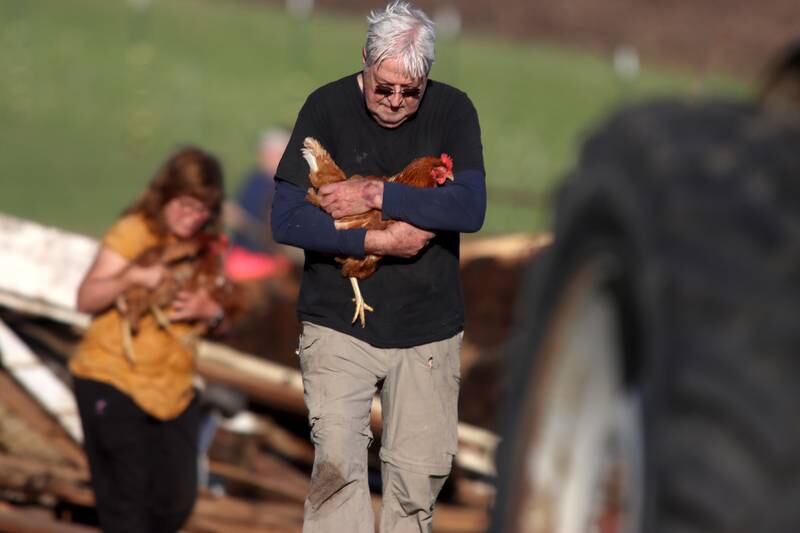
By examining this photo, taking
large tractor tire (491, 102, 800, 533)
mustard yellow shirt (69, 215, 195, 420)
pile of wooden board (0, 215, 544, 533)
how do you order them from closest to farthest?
1. large tractor tire (491, 102, 800, 533)
2. mustard yellow shirt (69, 215, 195, 420)
3. pile of wooden board (0, 215, 544, 533)

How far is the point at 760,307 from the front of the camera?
2387mm

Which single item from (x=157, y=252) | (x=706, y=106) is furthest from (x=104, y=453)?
(x=706, y=106)

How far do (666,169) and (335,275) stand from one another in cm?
277

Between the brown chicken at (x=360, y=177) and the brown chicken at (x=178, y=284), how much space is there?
1932mm

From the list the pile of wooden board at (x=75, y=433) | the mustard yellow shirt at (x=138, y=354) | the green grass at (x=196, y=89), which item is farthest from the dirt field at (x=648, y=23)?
the mustard yellow shirt at (x=138, y=354)

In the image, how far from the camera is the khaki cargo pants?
5.40 m

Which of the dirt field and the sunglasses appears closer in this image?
the sunglasses

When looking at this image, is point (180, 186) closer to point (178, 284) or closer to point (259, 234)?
point (178, 284)

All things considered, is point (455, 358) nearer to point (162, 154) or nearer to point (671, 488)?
point (671, 488)

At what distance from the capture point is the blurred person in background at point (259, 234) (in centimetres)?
1226

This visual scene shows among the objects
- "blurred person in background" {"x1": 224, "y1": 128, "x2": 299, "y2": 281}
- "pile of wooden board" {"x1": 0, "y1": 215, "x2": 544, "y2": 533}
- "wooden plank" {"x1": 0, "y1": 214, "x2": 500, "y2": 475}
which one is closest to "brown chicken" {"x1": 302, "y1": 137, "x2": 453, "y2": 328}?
"pile of wooden board" {"x1": 0, "y1": 215, "x2": 544, "y2": 533}

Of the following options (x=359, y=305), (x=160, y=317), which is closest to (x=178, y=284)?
(x=160, y=317)

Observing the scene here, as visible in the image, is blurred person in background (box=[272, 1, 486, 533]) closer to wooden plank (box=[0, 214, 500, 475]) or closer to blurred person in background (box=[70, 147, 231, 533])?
blurred person in background (box=[70, 147, 231, 533])

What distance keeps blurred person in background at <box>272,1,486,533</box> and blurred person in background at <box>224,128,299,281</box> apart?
258 inches
